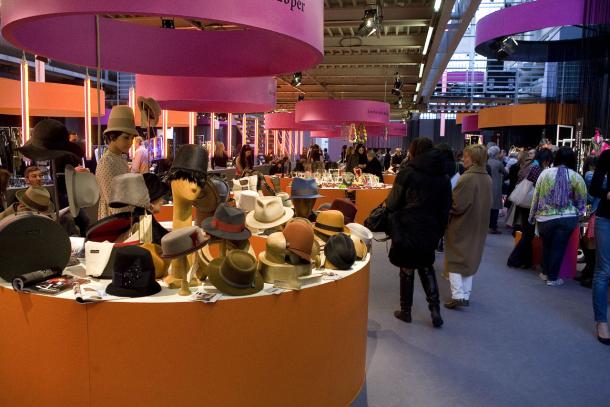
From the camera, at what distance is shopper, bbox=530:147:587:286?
5.09m

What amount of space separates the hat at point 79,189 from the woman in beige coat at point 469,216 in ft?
10.0

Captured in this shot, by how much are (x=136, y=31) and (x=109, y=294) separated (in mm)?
1568

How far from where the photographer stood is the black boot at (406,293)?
13.7ft

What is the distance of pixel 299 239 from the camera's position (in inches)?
96.6

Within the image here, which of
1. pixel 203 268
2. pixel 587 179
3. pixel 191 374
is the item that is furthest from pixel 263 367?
pixel 587 179

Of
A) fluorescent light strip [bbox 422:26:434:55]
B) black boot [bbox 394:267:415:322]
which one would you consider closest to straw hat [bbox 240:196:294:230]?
black boot [bbox 394:267:415:322]

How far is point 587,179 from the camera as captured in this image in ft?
19.1

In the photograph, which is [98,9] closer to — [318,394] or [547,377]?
[318,394]

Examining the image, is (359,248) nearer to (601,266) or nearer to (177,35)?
(177,35)

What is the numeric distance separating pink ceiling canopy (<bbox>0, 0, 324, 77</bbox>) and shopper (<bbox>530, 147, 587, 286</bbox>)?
A: 3.34 meters

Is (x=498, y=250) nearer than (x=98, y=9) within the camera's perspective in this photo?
No

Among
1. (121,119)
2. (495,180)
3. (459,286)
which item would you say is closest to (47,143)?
(121,119)

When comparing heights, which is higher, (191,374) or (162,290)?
(162,290)

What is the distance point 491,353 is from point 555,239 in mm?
2148
